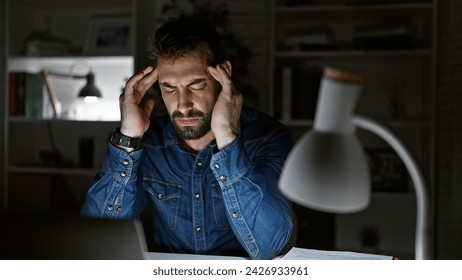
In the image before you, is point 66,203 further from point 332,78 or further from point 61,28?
point 332,78

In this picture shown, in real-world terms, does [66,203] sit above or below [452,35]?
below

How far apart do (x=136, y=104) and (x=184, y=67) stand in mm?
250

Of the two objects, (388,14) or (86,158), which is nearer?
(388,14)

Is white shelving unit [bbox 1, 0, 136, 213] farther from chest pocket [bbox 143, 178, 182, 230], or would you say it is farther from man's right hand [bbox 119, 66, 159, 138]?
chest pocket [bbox 143, 178, 182, 230]

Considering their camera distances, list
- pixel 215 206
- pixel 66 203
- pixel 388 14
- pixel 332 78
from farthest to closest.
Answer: pixel 66 203, pixel 388 14, pixel 215 206, pixel 332 78

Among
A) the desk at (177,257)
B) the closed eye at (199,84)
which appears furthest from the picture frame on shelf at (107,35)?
the desk at (177,257)

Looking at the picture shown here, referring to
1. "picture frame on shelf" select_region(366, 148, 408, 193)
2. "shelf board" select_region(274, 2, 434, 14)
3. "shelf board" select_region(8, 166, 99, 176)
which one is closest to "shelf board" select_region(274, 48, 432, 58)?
"shelf board" select_region(274, 2, 434, 14)

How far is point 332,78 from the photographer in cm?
135

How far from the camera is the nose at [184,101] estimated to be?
2592 millimetres

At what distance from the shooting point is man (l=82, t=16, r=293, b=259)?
8.08 feet

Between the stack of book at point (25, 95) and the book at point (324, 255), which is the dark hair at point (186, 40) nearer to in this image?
the stack of book at point (25, 95)

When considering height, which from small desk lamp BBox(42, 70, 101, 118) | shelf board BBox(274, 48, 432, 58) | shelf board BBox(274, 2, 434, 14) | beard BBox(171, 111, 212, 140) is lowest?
beard BBox(171, 111, 212, 140)

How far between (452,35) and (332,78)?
5.00ft
